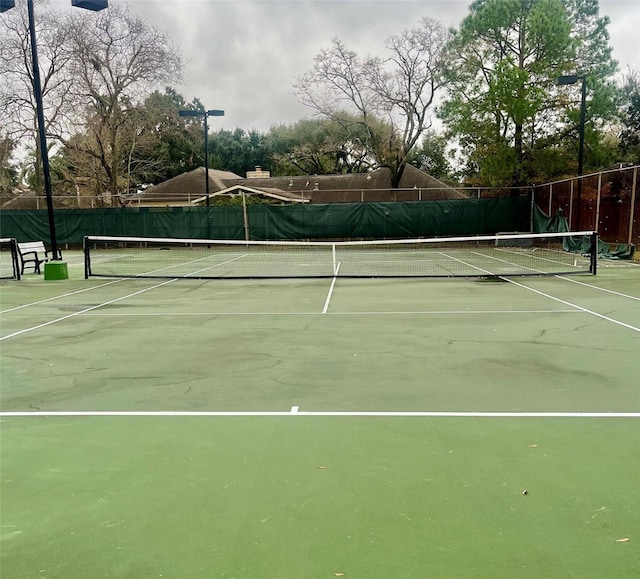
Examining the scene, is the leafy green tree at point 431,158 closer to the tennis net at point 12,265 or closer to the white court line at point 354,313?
the tennis net at point 12,265

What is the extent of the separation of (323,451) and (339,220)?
24.0 meters

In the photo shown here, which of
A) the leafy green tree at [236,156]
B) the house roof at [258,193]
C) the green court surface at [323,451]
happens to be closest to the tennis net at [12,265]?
the green court surface at [323,451]

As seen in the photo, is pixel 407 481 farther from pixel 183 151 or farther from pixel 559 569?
pixel 183 151

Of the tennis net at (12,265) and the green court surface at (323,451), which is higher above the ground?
the tennis net at (12,265)

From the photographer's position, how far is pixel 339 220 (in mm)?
27031

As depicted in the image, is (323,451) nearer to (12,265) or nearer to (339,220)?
(12,265)

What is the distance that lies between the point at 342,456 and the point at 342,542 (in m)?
0.93

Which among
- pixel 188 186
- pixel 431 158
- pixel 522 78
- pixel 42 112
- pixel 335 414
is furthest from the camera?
pixel 431 158

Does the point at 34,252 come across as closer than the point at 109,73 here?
Yes

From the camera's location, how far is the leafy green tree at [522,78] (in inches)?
1028

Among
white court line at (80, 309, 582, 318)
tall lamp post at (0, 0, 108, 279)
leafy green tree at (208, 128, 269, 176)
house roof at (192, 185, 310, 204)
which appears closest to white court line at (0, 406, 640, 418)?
white court line at (80, 309, 582, 318)

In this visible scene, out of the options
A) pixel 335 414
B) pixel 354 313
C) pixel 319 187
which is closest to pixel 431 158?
pixel 319 187

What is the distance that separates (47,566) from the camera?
238cm

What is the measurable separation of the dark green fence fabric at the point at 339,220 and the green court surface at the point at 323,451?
1979 centimetres
